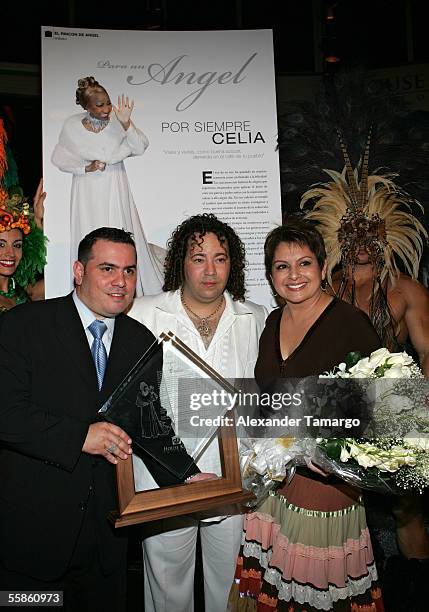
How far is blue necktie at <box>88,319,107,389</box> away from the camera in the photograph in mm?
2387

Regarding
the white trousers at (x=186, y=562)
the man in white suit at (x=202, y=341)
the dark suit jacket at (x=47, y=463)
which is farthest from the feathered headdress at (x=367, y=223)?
the dark suit jacket at (x=47, y=463)

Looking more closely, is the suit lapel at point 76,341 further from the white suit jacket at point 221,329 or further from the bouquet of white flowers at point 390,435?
the bouquet of white flowers at point 390,435

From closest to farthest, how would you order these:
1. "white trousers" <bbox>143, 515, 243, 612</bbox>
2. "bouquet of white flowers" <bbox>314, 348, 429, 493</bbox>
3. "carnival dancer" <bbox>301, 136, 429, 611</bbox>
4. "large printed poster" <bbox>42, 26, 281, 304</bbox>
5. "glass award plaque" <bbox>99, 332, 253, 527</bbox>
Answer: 1. "bouquet of white flowers" <bbox>314, 348, 429, 493</bbox>
2. "glass award plaque" <bbox>99, 332, 253, 527</bbox>
3. "white trousers" <bbox>143, 515, 243, 612</bbox>
4. "carnival dancer" <bbox>301, 136, 429, 611</bbox>
5. "large printed poster" <bbox>42, 26, 281, 304</bbox>

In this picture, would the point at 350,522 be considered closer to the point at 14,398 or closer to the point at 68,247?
the point at 14,398

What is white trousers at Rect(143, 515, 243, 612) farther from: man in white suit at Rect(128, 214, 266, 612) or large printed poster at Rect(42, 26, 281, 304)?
large printed poster at Rect(42, 26, 281, 304)

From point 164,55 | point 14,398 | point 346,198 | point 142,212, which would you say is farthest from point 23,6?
point 14,398

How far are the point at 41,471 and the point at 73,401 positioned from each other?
32 cm

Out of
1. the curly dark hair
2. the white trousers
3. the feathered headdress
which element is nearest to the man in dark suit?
the white trousers

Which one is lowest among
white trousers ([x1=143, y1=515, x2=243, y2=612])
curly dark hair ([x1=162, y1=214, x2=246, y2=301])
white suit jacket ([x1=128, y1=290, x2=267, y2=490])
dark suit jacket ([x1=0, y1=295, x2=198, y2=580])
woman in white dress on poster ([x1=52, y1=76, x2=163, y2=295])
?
white trousers ([x1=143, y1=515, x2=243, y2=612])

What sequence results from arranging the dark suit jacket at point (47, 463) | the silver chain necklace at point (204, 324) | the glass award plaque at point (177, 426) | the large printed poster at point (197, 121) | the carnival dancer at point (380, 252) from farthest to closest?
1. the large printed poster at point (197, 121)
2. the carnival dancer at point (380, 252)
3. the silver chain necklace at point (204, 324)
4. the dark suit jacket at point (47, 463)
5. the glass award plaque at point (177, 426)

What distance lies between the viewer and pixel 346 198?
3727 millimetres

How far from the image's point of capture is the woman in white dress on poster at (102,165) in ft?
12.6

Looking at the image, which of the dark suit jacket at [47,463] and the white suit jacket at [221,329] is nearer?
the dark suit jacket at [47,463]

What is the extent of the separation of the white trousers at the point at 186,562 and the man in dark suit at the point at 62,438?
0.34m
